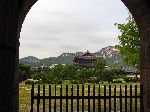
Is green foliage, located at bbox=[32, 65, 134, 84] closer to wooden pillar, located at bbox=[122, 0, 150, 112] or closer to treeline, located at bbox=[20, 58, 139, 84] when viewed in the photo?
treeline, located at bbox=[20, 58, 139, 84]

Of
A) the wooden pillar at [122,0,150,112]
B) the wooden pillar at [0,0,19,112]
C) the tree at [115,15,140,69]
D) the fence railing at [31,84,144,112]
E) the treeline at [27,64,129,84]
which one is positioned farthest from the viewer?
the treeline at [27,64,129,84]

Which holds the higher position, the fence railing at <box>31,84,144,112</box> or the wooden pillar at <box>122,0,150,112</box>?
the wooden pillar at <box>122,0,150,112</box>

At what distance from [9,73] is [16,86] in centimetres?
276

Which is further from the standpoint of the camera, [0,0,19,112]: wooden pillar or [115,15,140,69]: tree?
[115,15,140,69]: tree

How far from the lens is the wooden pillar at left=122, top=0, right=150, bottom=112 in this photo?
7.40 m

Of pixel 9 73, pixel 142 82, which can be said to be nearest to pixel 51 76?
pixel 142 82

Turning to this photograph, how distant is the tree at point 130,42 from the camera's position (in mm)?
26625

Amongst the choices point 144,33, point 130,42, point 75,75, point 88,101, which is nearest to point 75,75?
point 75,75

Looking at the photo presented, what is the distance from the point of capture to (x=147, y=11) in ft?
24.2

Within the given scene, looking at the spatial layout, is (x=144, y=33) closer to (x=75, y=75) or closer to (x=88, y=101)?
(x=88, y=101)

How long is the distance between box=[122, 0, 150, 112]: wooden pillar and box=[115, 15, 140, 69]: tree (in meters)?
18.5

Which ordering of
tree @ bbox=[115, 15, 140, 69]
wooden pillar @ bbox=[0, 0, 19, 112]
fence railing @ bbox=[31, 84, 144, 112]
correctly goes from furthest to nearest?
tree @ bbox=[115, 15, 140, 69]
fence railing @ bbox=[31, 84, 144, 112]
wooden pillar @ bbox=[0, 0, 19, 112]

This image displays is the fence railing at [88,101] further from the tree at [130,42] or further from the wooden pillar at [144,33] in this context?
the tree at [130,42]

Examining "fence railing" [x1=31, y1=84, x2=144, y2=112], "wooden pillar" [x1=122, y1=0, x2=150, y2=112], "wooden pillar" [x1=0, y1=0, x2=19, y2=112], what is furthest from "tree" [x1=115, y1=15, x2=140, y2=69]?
"wooden pillar" [x1=0, y1=0, x2=19, y2=112]
